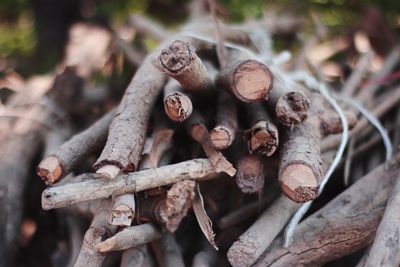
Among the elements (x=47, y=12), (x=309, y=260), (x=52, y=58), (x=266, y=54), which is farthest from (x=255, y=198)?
(x=47, y=12)

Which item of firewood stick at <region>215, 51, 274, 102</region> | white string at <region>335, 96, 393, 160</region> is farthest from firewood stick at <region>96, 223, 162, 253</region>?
white string at <region>335, 96, 393, 160</region>

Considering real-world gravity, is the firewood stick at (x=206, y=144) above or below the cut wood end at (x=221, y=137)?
below

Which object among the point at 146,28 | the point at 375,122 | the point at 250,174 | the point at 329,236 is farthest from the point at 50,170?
the point at 146,28

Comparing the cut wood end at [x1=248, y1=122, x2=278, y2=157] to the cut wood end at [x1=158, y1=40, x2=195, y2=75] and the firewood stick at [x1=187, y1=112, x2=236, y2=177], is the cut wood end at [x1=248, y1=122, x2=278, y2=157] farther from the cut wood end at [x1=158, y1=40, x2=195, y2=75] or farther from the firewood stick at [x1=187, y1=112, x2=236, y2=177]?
the cut wood end at [x1=158, y1=40, x2=195, y2=75]

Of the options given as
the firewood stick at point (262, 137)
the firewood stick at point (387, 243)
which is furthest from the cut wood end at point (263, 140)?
the firewood stick at point (387, 243)

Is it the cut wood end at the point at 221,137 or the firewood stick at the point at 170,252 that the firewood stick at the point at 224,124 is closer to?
the cut wood end at the point at 221,137

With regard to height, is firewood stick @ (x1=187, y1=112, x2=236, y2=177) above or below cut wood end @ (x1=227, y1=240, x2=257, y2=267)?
above

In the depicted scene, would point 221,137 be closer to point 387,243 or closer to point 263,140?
point 263,140
